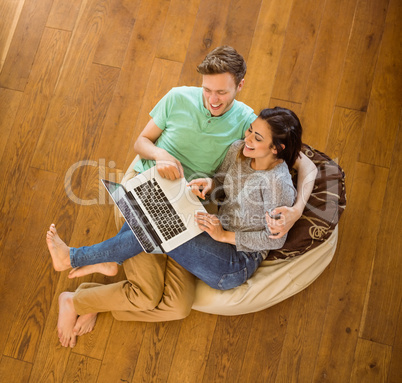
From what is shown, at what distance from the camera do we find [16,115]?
7.63ft

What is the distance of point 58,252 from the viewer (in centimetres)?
200

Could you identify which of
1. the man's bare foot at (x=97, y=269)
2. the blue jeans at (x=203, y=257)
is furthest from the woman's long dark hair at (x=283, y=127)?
the man's bare foot at (x=97, y=269)

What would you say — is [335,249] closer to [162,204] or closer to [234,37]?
[162,204]

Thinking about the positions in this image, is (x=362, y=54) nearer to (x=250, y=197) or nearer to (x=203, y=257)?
(x=250, y=197)

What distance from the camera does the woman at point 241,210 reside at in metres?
1.70

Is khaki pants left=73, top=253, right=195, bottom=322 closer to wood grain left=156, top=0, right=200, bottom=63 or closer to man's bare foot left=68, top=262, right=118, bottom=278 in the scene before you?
man's bare foot left=68, top=262, right=118, bottom=278

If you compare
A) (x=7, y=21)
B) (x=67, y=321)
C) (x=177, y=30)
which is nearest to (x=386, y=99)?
(x=177, y=30)

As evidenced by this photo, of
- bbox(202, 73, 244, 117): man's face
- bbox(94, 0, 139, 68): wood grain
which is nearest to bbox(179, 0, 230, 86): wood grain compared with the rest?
bbox(94, 0, 139, 68): wood grain

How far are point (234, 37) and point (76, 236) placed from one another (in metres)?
1.47

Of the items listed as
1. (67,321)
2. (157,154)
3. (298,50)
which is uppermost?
(298,50)

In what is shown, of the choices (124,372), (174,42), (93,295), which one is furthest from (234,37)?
(124,372)

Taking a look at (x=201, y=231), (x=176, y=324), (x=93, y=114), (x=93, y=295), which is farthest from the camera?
(x=93, y=114)

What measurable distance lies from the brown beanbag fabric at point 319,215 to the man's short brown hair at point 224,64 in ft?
1.99

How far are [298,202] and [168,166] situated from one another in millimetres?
618
